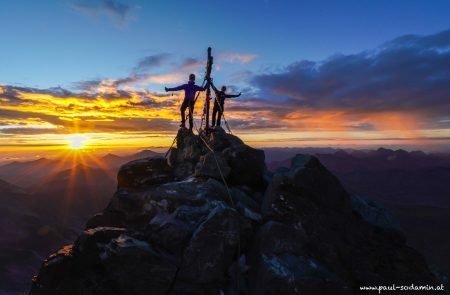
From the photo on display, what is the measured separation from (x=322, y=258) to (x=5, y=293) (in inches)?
5596

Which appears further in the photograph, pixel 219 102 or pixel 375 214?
pixel 219 102

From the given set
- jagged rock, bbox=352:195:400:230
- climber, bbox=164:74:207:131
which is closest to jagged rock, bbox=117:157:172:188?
climber, bbox=164:74:207:131

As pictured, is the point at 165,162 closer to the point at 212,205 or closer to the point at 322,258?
the point at 212,205

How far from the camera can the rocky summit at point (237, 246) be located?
43.9ft

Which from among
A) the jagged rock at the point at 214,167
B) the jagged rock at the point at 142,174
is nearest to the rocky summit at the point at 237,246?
the jagged rock at the point at 214,167

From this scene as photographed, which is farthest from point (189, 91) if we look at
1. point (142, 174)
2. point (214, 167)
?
point (214, 167)

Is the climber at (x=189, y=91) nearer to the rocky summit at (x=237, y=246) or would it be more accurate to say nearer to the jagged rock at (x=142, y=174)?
the jagged rock at (x=142, y=174)

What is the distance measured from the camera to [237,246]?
14562 mm

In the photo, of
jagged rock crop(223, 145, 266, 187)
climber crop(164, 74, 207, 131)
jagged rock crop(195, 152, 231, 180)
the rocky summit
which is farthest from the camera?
climber crop(164, 74, 207, 131)

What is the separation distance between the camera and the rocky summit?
43.9 ft

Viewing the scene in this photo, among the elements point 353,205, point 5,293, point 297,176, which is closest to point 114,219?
point 297,176

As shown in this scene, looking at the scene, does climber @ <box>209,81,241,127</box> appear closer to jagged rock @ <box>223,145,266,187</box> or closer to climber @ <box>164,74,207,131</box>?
climber @ <box>164,74,207,131</box>

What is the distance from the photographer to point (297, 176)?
1773 cm

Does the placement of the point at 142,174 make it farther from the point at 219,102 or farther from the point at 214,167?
the point at 219,102
